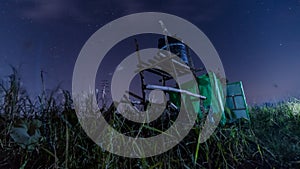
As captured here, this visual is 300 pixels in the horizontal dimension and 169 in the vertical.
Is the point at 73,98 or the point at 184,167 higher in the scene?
the point at 73,98

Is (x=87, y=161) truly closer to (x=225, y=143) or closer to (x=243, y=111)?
(x=225, y=143)

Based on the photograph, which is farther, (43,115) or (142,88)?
(142,88)

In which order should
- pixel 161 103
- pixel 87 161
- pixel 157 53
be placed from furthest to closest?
pixel 157 53, pixel 161 103, pixel 87 161

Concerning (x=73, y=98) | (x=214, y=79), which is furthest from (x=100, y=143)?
(x=214, y=79)

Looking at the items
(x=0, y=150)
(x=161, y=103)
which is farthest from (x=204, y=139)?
(x=0, y=150)

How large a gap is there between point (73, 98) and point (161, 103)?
1152 mm

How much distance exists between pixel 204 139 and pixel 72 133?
50.6 inches

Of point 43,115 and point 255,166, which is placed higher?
point 43,115

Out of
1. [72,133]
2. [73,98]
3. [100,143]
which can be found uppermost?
[73,98]

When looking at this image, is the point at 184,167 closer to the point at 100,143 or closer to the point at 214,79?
the point at 100,143

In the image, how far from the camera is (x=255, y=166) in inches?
76.6

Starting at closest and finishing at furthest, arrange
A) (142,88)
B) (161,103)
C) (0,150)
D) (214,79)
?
(0,150) → (161,103) → (142,88) → (214,79)

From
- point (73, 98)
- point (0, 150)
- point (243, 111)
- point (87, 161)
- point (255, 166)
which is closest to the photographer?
point (87, 161)

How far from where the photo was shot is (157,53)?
16.5ft
